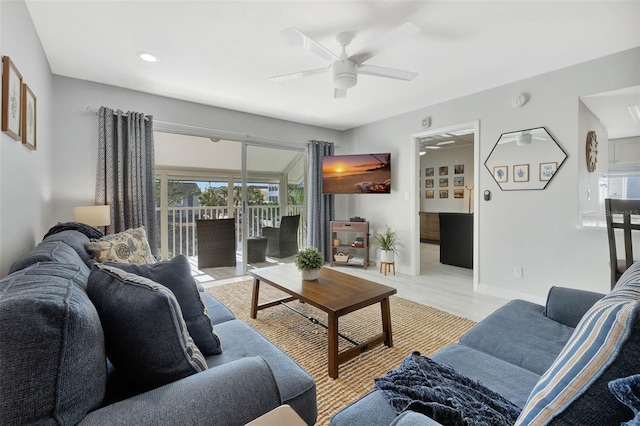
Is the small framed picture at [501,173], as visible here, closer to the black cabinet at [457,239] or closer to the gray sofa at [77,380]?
the black cabinet at [457,239]

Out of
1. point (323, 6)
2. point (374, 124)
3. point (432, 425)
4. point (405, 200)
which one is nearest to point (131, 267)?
point (432, 425)

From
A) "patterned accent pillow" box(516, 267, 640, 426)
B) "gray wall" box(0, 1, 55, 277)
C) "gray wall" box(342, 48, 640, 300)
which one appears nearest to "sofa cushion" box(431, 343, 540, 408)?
"patterned accent pillow" box(516, 267, 640, 426)

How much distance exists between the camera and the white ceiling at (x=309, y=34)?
6.36ft

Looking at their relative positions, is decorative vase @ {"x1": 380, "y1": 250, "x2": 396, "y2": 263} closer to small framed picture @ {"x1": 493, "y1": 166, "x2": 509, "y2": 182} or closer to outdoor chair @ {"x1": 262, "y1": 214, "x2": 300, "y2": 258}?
outdoor chair @ {"x1": 262, "y1": 214, "x2": 300, "y2": 258}

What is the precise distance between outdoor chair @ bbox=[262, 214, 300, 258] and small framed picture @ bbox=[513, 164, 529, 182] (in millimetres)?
3112

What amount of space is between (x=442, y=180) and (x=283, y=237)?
15.3 feet

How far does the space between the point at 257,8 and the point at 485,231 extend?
3277mm

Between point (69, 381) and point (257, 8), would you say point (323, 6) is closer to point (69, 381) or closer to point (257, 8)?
point (257, 8)

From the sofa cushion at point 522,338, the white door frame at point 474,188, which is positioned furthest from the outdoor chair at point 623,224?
the white door frame at point 474,188

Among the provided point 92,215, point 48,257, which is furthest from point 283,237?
point 48,257

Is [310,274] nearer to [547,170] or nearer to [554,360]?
[554,360]

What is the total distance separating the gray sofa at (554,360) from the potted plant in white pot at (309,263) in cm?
124

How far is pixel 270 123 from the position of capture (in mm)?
4477

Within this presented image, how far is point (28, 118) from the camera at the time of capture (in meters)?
1.87
